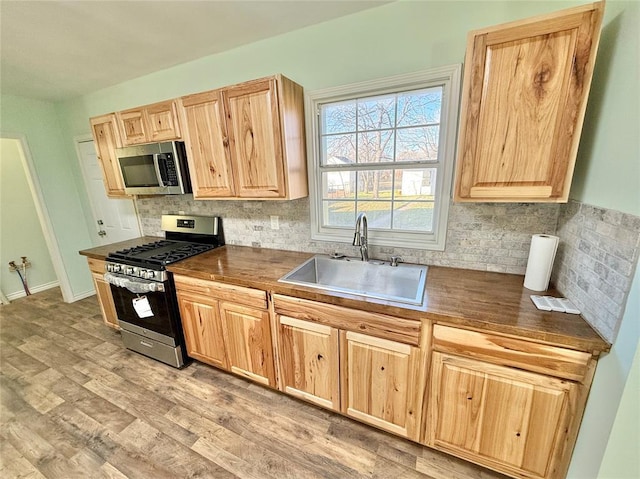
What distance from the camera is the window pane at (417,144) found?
1.60 metres

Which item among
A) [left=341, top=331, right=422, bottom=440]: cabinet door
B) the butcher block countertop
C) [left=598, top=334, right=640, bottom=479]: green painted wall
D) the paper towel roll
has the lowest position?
[left=341, top=331, right=422, bottom=440]: cabinet door

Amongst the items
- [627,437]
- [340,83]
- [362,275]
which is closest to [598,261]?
[627,437]

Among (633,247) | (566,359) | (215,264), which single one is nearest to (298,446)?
(215,264)

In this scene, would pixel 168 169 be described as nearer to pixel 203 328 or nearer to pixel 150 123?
pixel 150 123

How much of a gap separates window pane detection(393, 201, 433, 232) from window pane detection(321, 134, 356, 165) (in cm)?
50

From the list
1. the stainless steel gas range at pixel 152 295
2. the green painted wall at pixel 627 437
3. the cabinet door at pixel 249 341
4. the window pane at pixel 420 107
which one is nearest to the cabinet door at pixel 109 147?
the stainless steel gas range at pixel 152 295

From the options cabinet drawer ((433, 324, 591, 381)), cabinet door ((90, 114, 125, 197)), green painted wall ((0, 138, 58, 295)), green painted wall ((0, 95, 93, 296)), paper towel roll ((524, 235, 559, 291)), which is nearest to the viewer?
cabinet drawer ((433, 324, 591, 381))

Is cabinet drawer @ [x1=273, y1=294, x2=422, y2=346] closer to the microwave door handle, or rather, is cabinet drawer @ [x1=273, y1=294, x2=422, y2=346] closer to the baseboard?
the microwave door handle

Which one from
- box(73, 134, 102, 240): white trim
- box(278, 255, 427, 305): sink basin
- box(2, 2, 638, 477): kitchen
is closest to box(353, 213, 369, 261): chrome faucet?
box(278, 255, 427, 305): sink basin

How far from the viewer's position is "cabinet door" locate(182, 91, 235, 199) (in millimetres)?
1812

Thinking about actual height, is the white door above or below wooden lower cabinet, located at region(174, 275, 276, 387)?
above

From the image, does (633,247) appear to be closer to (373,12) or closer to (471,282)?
(471,282)

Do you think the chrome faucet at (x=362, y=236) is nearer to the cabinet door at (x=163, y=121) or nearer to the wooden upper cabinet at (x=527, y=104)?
the wooden upper cabinet at (x=527, y=104)

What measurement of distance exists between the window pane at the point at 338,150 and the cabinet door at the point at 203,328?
4.46 feet
